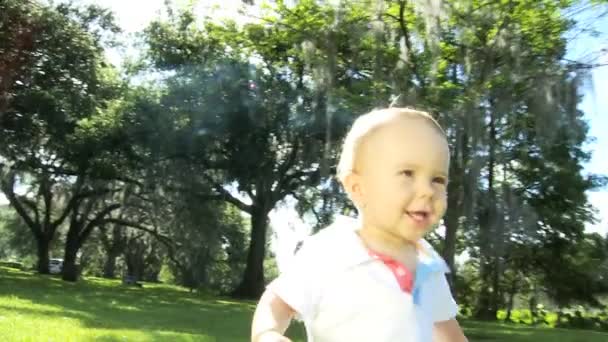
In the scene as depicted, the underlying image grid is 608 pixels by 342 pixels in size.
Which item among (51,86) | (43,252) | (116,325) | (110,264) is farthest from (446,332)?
(110,264)

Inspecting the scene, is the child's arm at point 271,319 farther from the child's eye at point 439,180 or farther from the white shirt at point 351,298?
the child's eye at point 439,180

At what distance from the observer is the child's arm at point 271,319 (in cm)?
143

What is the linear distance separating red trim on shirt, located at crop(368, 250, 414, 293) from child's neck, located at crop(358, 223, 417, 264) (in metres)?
0.01

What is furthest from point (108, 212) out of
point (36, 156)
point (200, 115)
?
point (200, 115)

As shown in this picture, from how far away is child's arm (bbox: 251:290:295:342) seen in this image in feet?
4.69

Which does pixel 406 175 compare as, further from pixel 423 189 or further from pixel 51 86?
pixel 51 86

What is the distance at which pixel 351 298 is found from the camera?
→ 150 centimetres

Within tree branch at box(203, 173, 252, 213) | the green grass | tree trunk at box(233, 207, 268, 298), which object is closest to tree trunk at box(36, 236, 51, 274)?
tree trunk at box(233, 207, 268, 298)

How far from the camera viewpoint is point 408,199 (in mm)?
1465

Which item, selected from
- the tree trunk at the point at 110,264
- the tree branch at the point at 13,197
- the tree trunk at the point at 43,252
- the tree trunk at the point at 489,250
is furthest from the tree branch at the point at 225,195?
the tree trunk at the point at 110,264

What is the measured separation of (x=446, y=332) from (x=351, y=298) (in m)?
→ 0.25

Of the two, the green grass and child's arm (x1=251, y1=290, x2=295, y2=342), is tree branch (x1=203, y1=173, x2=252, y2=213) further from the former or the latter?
child's arm (x1=251, y1=290, x2=295, y2=342)

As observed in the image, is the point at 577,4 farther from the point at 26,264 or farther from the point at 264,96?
the point at 26,264

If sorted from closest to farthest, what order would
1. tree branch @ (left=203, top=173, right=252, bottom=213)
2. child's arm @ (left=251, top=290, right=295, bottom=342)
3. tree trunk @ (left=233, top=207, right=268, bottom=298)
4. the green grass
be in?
child's arm @ (left=251, top=290, right=295, bottom=342) < the green grass < tree branch @ (left=203, top=173, right=252, bottom=213) < tree trunk @ (left=233, top=207, right=268, bottom=298)
